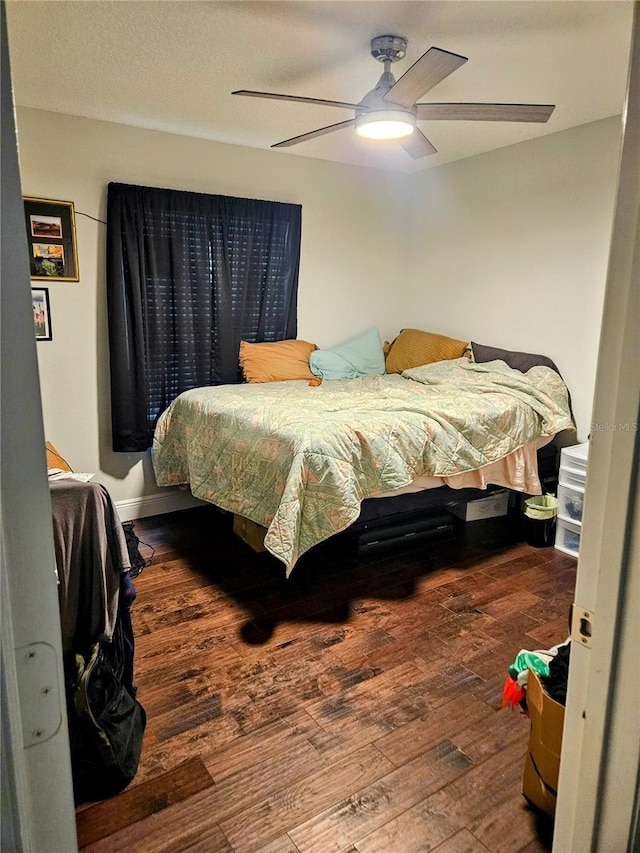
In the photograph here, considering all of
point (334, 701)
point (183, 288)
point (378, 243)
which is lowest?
point (334, 701)

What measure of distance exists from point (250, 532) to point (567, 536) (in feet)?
6.05

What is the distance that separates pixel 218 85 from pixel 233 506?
2.08 metres

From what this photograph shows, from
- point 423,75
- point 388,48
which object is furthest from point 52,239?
point 423,75

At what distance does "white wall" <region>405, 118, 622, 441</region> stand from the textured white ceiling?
0.33 meters

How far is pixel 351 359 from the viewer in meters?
4.30

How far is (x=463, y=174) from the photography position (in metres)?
4.18

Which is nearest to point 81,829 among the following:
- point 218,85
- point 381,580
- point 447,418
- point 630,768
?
point 630,768

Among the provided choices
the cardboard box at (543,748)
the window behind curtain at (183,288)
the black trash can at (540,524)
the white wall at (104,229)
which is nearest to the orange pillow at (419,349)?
the white wall at (104,229)

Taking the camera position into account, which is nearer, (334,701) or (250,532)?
(334,701)

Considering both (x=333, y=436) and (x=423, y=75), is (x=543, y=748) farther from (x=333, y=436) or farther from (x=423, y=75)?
(x=423, y=75)

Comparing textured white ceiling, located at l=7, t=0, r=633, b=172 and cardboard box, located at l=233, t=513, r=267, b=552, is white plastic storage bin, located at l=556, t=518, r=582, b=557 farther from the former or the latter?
textured white ceiling, located at l=7, t=0, r=633, b=172

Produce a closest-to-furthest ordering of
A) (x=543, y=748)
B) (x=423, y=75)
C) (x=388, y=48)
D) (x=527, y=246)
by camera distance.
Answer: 1. (x=543, y=748)
2. (x=423, y=75)
3. (x=388, y=48)
4. (x=527, y=246)

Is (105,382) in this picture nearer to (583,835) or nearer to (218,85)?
(218,85)

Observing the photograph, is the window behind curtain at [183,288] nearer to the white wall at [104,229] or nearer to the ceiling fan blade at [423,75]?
the white wall at [104,229]
